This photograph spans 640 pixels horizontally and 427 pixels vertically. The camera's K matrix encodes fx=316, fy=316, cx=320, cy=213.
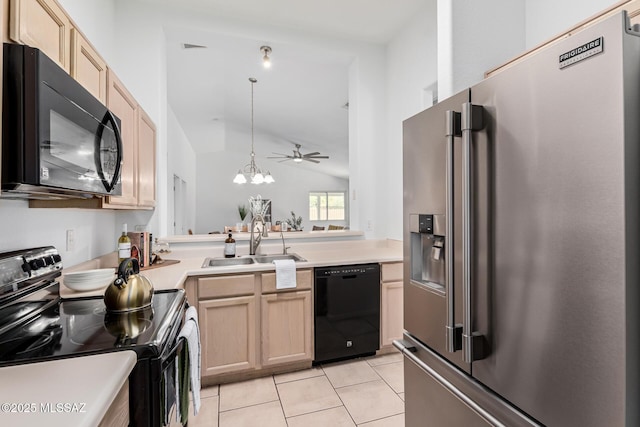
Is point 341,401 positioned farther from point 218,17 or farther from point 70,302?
point 218,17

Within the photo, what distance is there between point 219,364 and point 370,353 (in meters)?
1.19

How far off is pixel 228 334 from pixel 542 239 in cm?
199

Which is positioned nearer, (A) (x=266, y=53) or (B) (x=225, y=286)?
(B) (x=225, y=286)

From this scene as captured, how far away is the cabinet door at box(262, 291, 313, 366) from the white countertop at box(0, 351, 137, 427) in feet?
4.65

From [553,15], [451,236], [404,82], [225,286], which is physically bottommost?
[225,286]

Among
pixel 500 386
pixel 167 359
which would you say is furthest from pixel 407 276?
pixel 167 359

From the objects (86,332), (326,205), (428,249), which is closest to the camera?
(86,332)

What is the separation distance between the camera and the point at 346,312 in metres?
2.47

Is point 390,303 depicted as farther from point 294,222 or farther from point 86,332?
point 294,222

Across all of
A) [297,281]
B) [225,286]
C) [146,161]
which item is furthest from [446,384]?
[146,161]

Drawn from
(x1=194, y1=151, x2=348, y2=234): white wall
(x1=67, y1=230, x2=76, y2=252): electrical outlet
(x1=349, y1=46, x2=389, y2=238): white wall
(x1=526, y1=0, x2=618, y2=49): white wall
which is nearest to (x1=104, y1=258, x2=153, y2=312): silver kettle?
(x1=67, y1=230, x2=76, y2=252): electrical outlet

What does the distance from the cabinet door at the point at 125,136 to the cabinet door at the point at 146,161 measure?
0.09 metres

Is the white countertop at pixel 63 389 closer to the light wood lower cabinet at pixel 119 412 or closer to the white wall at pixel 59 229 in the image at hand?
the light wood lower cabinet at pixel 119 412

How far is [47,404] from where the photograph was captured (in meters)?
0.65
